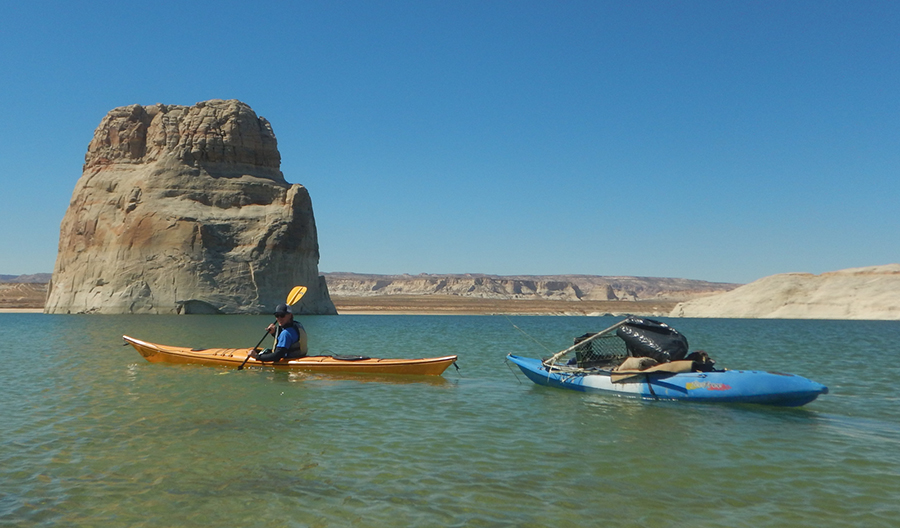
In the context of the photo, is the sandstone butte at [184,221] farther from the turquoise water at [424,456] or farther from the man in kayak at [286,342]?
the turquoise water at [424,456]

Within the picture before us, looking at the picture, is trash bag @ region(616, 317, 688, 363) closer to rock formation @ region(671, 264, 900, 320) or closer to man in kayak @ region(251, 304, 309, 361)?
man in kayak @ region(251, 304, 309, 361)

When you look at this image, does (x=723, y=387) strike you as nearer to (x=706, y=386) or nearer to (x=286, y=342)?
(x=706, y=386)

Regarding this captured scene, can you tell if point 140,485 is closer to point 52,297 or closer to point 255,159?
point 255,159

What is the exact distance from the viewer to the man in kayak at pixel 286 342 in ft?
47.0

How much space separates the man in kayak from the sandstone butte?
1578 inches

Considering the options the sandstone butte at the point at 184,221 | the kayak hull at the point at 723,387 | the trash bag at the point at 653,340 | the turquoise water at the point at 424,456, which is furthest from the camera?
the sandstone butte at the point at 184,221

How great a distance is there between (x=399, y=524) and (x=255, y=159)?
58332 millimetres

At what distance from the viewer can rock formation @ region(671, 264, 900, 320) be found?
6206 centimetres

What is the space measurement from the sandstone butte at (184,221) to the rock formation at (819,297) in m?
47.8

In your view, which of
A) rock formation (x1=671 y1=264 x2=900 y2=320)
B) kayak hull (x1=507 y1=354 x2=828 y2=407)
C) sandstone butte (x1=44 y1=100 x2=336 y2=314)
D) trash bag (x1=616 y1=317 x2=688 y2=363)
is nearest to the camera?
kayak hull (x1=507 y1=354 x2=828 y2=407)

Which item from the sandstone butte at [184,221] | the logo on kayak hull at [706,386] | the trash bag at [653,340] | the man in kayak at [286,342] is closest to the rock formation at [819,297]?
the sandstone butte at [184,221]

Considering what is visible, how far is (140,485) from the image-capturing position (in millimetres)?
6020

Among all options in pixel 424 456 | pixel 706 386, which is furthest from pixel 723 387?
pixel 424 456

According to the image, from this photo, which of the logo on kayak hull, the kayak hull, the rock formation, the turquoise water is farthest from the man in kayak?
the rock formation
